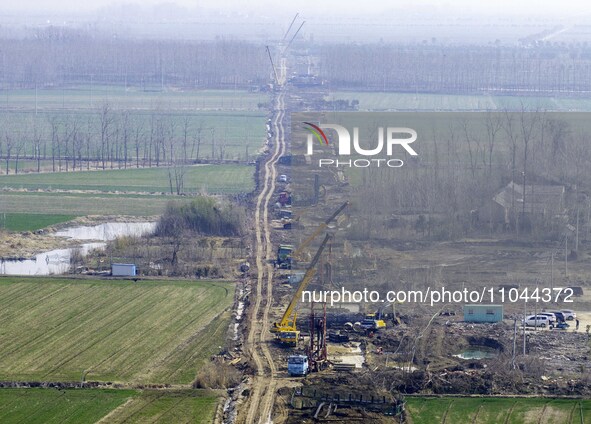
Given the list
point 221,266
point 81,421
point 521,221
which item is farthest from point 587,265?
point 81,421

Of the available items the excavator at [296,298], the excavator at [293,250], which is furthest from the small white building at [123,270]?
the excavator at [296,298]

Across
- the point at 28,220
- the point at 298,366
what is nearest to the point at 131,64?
the point at 28,220

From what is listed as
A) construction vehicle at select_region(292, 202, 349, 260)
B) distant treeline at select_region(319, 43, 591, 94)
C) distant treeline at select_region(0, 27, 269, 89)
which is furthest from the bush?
distant treeline at select_region(0, 27, 269, 89)

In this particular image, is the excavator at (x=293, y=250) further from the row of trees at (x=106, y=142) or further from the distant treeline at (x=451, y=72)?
A: the distant treeline at (x=451, y=72)

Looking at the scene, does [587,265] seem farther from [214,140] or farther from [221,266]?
[214,140]

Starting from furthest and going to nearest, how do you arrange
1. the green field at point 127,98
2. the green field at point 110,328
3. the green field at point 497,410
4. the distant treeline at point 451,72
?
the distant treeline at point 451,72, the green field at point 127,98, the green field at point 110,328, the green field at point 497,410

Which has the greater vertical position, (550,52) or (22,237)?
(550,52)
